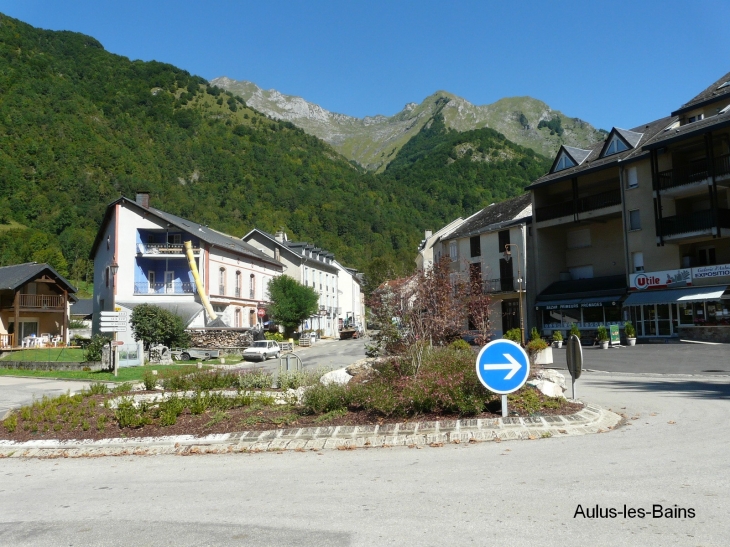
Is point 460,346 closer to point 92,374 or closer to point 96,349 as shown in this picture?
point 92,374

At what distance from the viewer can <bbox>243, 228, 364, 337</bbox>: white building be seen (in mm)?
68019

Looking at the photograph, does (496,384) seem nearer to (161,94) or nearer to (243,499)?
(243,499)

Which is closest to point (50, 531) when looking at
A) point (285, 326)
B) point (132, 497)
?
point (132, 497)

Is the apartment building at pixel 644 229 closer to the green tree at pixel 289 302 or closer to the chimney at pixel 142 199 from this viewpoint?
the green tree at pixel 289 302

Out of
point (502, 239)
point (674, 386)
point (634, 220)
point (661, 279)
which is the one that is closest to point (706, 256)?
point (661, 279)

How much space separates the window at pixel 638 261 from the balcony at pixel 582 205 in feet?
11.6

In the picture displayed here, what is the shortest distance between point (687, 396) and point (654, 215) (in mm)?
26212

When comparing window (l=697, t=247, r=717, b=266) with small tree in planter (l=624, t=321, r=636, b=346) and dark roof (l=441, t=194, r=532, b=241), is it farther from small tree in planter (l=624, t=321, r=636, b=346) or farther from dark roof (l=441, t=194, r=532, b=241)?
dark roof (l=441, t=194, r=532, b=241)

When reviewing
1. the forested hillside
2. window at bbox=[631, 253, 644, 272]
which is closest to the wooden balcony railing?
the forested hillside

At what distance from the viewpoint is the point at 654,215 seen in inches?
1460

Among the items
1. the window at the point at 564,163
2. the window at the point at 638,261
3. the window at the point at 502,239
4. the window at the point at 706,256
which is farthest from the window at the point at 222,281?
the window at the point at 706,256

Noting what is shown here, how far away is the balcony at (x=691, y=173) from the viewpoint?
1315 inches

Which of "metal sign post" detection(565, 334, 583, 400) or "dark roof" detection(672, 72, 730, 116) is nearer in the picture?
"metal sign post" detection(565, 334, 583, 400)

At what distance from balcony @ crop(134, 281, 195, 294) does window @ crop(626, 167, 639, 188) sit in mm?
32131
